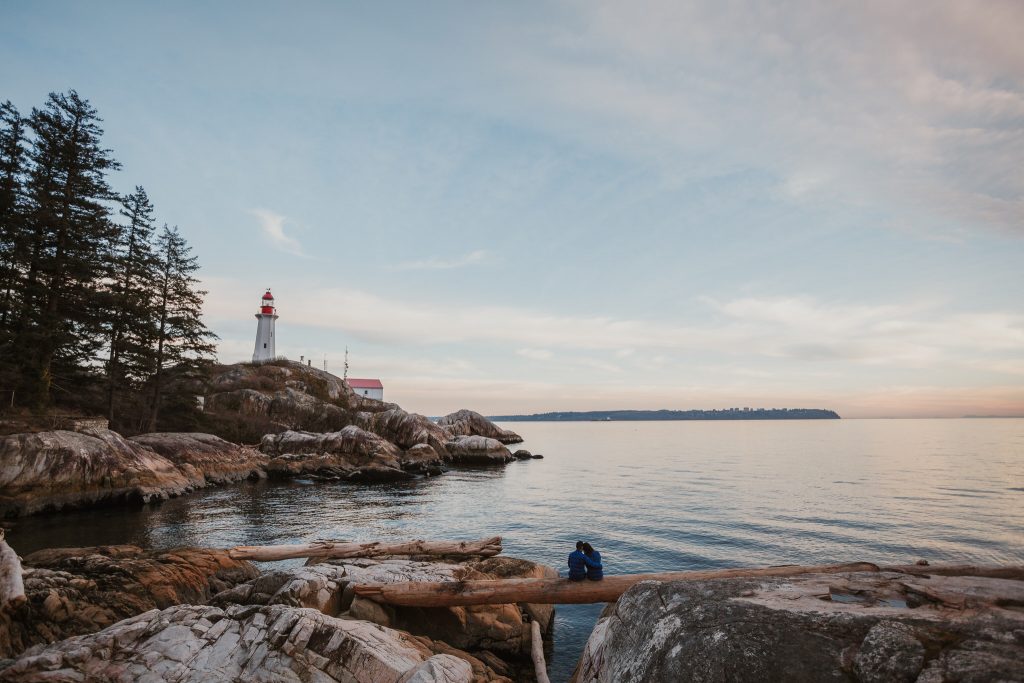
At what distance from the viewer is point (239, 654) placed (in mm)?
6230

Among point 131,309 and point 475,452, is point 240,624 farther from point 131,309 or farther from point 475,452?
point 475,452

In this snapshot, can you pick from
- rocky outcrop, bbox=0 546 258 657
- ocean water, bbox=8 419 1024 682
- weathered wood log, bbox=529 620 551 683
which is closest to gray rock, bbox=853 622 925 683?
weathered wood log, bbox=529 620 551 683

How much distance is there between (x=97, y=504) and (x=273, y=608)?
21.5 metres

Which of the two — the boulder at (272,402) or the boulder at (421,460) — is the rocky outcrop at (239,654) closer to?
the boulder at (421,460)

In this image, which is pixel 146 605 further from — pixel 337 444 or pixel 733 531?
pixel 337 444

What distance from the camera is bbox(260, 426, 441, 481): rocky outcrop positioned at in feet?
120

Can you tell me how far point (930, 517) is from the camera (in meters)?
22.9

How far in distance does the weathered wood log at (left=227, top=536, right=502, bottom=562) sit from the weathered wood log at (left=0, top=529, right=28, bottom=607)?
4544 mm

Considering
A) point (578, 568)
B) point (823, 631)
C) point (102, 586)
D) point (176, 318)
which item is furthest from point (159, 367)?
point (823, 631)

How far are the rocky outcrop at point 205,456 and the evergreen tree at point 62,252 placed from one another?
21.2 feet

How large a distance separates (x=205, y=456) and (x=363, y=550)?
2558 cm

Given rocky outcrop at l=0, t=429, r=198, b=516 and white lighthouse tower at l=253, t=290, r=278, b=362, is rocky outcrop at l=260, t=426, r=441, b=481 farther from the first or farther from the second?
white lighthouse tower at l=253, t=290, r=278, b=362

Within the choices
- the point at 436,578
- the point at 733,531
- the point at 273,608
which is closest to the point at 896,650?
the point at 273,608

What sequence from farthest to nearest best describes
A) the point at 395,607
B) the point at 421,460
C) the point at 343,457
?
the point at 421,460 → the point at 343,457 → the point at 395,607
